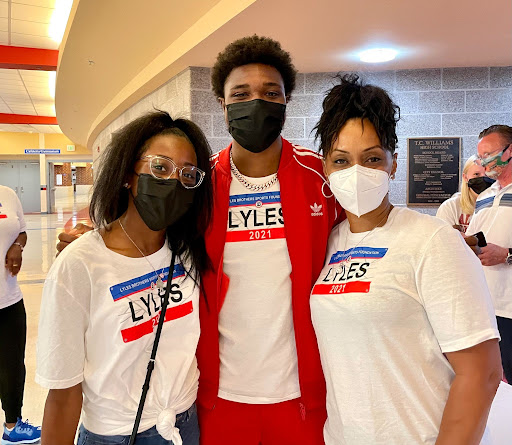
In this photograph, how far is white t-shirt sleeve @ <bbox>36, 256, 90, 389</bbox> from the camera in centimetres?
112

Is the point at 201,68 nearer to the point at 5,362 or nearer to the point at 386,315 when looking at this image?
the point at 5,362

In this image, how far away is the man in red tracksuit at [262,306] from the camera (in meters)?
1.46

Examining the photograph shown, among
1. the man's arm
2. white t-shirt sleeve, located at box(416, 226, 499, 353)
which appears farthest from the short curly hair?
the man's arm

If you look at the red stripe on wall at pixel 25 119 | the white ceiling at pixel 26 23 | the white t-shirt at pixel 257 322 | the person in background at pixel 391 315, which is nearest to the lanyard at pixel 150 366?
the white t-shirt at pixel 257 322

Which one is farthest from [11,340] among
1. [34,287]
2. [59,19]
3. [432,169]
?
[59,19]

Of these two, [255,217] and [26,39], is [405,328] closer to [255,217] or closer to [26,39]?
[255,217]

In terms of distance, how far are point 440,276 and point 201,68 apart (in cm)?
370

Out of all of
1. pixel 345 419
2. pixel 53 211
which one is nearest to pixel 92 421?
pixel 345 419

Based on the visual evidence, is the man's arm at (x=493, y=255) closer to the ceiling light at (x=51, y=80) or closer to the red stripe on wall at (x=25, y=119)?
the ceiling light at (x=51, y=80)

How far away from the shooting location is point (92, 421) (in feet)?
4.00

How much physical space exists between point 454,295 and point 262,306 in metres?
0.62

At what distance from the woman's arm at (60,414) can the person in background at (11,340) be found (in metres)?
1.78

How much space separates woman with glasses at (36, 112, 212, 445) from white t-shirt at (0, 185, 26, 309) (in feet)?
5.60

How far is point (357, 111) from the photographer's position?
128 cm
